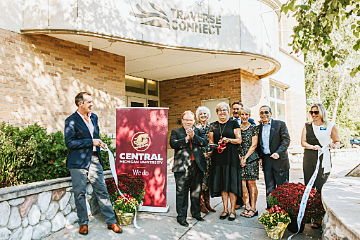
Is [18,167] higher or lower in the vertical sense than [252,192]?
higher

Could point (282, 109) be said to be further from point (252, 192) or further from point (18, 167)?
point (18, 167)

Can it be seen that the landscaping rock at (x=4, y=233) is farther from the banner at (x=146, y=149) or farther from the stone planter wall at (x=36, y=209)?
the banner at (x=146, y=149)

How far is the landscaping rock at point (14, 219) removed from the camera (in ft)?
11.5

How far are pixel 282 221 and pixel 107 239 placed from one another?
2463 mm

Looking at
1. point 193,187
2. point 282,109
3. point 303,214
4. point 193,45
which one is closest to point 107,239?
point 193,187

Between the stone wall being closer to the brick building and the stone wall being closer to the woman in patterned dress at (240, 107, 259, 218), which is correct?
the brick building

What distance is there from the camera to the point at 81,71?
7.50 meters

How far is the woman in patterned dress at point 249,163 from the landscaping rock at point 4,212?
3511 millimetres

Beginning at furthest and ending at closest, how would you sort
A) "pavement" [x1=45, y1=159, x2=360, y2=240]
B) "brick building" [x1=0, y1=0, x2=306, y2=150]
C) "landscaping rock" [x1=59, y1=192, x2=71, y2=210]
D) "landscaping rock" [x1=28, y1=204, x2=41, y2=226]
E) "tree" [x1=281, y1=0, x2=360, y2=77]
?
A: "brick building" [x1=0, y1=0, x2=306, y2=150] → "landscaping rock" [x1=59, y1=192, x2=71, y2=210] → "pavement" [x1=45, y1=159, x2=360, y2=240] → "landscaping rock" [x1=28, y1=204, x2=41, y2=226] → "tree" [x1=281, y1=0, x2=360, y2=77]

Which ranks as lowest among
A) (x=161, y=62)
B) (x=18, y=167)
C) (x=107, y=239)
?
(x=107, y=239)

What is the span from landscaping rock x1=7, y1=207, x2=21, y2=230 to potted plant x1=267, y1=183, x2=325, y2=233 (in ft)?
11.4

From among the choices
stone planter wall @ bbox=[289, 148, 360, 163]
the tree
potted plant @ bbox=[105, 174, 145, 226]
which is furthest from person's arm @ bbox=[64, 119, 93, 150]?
stone planter wall @ bbox=[289, 148, 360, 163]

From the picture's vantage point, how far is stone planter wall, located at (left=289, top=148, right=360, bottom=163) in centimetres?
1321

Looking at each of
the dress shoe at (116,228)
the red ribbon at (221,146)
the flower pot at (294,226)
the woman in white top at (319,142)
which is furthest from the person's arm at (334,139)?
the dress shoe at (116,228)
